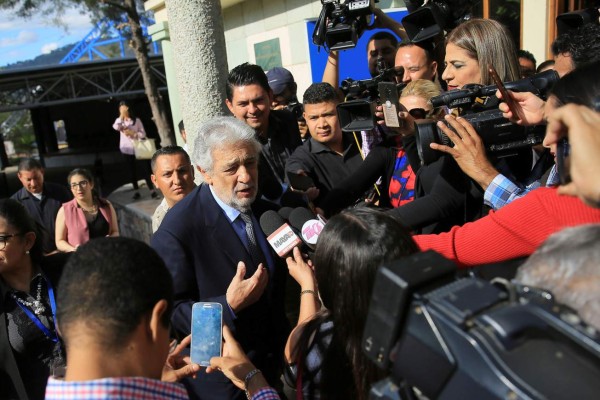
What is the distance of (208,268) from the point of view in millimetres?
2148

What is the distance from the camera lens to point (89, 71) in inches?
711

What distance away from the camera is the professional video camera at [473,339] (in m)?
0.74

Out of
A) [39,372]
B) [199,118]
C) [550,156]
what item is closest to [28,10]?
[199,118]

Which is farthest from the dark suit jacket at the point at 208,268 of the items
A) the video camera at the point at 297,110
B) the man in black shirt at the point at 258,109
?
the video camera at the point at 297,110

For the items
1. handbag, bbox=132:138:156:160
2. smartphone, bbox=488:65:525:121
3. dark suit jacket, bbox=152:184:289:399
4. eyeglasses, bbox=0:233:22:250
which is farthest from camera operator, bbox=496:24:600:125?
handbag, bbox=132:138:156:160

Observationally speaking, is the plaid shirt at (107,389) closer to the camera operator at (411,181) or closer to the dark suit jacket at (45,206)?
the camera operator at (411,181)

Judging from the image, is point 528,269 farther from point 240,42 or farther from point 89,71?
point 89,71

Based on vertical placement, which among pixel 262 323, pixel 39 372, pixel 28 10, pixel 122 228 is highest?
pixel 28 10

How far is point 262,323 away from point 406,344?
4.82ft

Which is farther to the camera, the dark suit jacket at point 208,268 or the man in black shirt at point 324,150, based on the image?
the man in black shirt at point 324,150

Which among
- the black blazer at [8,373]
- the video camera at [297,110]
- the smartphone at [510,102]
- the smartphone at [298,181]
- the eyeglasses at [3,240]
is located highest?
the smartphone at [510,102]

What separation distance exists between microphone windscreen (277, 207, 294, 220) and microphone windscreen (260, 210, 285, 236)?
0.03m

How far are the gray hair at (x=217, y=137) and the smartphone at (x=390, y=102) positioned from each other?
594 mm

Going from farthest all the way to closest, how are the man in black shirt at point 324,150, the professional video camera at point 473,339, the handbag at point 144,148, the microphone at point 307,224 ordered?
1. the handbag at point 144,148
2. the man in black shirt at point 324,150
3. the microphone at point 307,224
4. the professional video camera at point 473,339
